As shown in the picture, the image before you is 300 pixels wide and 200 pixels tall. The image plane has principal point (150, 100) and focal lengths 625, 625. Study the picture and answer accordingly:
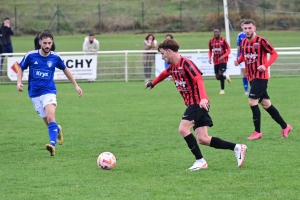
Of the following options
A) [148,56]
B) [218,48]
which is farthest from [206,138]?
[148,56]

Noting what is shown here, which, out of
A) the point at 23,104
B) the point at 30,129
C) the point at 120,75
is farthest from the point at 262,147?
the point at 120,75

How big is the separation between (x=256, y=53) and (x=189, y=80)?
9.38 feet

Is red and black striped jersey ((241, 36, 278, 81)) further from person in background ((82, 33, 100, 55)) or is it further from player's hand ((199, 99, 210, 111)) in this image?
person in background ((82, 33, 100, 55))

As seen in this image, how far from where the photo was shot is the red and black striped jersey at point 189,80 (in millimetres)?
7238

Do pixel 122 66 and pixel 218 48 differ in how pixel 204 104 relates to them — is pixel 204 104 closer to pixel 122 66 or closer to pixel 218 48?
pixel 218 48

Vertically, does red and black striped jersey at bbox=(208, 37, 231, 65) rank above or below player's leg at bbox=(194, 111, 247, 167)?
above

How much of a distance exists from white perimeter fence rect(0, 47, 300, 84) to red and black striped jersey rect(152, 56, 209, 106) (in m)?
13.8

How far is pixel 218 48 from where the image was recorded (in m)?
17.2

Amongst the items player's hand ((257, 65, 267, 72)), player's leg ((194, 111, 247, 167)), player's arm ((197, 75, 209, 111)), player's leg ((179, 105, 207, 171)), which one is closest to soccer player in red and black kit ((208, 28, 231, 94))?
player's hand ((257, 65, 267, 72))

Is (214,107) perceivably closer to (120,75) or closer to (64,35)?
(120,75)

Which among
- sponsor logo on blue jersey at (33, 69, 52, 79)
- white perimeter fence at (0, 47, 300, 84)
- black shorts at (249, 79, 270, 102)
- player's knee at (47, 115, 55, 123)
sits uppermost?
sponsor logo on blue jersey at (33, 69, 52, 79)

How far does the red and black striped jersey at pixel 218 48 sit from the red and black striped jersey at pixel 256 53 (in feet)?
22.6

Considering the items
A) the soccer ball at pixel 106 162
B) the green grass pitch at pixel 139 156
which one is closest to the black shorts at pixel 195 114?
the green grass pitch at pixel 139 156

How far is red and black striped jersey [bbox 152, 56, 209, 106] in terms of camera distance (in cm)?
724
